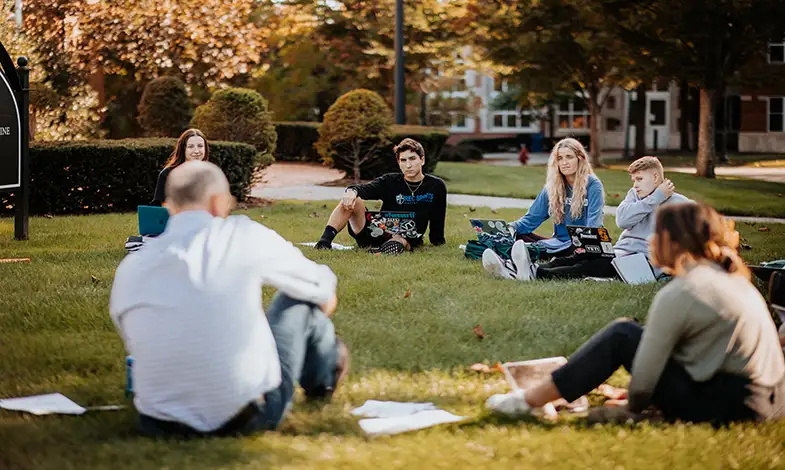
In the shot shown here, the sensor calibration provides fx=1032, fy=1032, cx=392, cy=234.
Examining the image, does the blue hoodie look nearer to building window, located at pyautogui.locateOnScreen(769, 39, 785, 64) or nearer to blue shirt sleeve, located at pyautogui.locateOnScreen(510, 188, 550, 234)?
blue shirt sleeve, located at pyautogui.locateOnScreen(510, 188, 550, 234)

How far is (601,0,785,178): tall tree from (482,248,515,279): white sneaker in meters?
17.2

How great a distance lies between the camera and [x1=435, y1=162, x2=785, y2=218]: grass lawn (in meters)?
16.9

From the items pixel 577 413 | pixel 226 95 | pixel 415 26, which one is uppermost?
pixel 415 26

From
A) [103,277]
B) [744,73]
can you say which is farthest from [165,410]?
[744,73]

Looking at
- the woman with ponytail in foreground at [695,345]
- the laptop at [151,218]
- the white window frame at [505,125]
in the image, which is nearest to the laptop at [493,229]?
the laptop at [151,218]

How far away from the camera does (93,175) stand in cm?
1482

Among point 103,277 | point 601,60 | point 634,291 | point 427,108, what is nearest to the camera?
point 634,291

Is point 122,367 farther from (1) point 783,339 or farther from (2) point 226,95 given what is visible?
(2) point 226,95

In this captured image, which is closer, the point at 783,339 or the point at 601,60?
the point at 783,339

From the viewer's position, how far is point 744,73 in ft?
88.3

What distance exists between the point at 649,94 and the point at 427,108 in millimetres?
14485

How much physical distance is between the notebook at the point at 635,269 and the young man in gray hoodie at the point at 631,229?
0.11 m

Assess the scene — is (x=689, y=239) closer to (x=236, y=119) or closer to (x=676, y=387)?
(x=676, y=387)

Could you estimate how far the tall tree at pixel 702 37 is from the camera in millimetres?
24109
